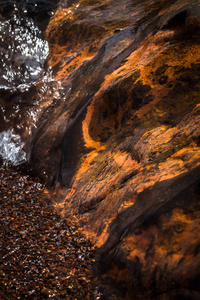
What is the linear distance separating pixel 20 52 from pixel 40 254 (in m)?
6.14

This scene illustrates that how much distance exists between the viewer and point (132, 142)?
3967 millimetres

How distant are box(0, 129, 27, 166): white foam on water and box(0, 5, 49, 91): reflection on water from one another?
1.48 m

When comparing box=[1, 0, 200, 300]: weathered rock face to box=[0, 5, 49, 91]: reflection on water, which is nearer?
box=[1, 0, 200, 300]: weathered rock face

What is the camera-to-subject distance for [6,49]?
7.50 metres

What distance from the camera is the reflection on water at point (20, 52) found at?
7.21 m

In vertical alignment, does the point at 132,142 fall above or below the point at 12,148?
below

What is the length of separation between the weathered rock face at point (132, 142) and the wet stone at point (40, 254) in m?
0.23

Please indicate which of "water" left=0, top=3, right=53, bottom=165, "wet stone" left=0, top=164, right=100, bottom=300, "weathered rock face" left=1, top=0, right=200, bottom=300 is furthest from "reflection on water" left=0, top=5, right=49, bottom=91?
"wet stone" left=0, top=164, right=100, bottom=300

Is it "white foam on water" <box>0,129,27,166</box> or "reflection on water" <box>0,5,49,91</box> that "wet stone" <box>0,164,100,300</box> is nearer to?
"white foam on water" <box>0,129,27,166</box>

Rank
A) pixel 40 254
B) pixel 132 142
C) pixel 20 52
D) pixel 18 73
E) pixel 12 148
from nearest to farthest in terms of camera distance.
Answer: pixel 40 254 < pixel 132 142 < pixel 12 148 < pixel 18 73 < pixel 20 52

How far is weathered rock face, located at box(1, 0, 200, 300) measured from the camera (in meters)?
2.53

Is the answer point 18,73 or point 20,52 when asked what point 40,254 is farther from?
point 20,52

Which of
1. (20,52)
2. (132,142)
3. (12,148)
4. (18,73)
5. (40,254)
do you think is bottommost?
(40,254)

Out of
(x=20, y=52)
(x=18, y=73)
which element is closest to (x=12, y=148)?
(x=18, y=73)
